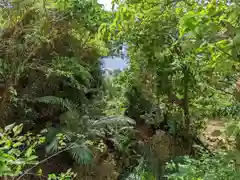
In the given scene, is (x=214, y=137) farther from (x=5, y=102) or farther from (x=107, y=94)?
(x=5, y=102)

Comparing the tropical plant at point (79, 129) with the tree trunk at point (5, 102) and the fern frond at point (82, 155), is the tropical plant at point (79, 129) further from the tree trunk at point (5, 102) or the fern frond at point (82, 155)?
the tree trunk at point (5, 102)

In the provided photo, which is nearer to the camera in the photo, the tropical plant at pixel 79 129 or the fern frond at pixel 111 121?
the tropical plant at pixel 79 129

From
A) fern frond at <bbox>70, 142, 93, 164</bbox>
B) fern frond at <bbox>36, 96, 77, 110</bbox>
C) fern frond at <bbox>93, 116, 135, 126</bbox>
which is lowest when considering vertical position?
fern frond at <bbox>70, 142, 93, 164</bbox>

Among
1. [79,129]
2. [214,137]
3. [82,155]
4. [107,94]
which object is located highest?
[107,94]

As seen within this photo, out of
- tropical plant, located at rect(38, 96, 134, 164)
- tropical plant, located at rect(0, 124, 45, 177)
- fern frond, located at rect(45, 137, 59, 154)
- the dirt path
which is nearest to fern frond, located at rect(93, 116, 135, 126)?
tropical plant, located at rect(38, 96, 134, 164)

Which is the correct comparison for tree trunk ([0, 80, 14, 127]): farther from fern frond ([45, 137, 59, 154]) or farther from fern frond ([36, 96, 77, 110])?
fern frond ([45, 137, 59, 154])

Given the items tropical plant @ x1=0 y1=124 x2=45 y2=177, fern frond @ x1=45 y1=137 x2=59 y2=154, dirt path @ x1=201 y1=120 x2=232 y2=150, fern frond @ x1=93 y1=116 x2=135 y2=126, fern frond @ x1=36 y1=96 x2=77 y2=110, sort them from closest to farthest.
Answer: tropical plant @ x1=0 y1=124 x2=45 y2=177
fern frond @ x1=45 y1=137 x2=59 y2=154
fern frond @ x1=36 y1=96 x2=77 y2=110
fern frond @ x1=93 y1=116 x2=135 y2=126
dirt path @ x1=201 y1=120 x2=232 y2=150

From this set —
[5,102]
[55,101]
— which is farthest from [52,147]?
[5,102]

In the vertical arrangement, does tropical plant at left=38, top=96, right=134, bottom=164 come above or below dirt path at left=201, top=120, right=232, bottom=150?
above

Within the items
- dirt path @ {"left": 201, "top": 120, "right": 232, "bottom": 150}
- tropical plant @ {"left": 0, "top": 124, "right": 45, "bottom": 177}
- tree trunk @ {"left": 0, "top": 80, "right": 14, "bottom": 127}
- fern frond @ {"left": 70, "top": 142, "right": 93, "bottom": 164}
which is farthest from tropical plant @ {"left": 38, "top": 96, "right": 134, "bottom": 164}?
dirt path @ {"left": 201, "top": 120, "right": 232, "bottom": 150}

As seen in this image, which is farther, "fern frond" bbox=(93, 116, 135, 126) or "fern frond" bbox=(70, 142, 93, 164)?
"fern frond" bbox=(93, 116, 135, 126)

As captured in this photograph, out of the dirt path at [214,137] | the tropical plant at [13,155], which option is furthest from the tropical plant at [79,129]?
the dirt path at [214,137]

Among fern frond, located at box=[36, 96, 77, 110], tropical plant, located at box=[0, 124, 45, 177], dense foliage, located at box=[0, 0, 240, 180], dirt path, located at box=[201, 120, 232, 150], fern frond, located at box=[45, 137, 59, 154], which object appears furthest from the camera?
dirt path, located at box=[201, 120, 232, 150]

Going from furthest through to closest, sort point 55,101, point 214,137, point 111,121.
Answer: point 214,137
point 111,121
point 55,101
